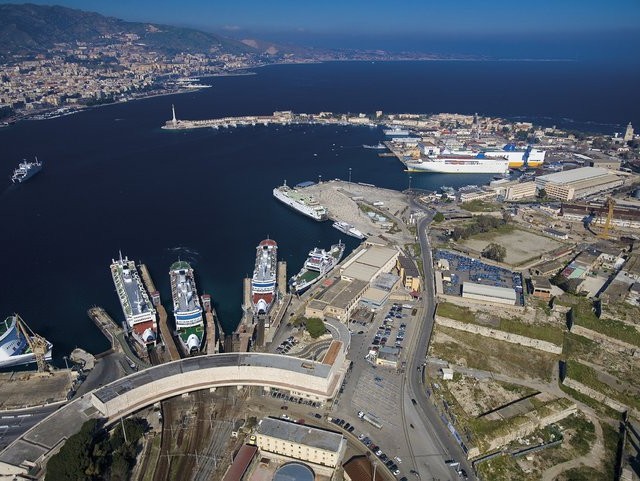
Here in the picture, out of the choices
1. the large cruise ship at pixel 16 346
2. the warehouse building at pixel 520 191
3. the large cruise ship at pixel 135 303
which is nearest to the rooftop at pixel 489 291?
the large cruise ship at pixel 135 303

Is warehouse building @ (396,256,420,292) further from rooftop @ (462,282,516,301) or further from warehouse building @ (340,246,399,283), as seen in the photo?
rooftop @ (462,282,516,301)

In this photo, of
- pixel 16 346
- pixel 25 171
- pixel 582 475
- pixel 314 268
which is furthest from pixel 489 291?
pixel 25 171

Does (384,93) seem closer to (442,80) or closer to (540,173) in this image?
(442,80)

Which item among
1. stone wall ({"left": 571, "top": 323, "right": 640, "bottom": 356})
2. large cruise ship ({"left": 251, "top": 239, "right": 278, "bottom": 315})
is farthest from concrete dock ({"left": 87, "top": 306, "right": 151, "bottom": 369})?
stone wall ({"left": 571, "top": 323, "right": 640, "bottom": 356})

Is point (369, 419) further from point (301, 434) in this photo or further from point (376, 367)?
point (376, 367)

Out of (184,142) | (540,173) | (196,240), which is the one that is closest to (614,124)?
(540,173)
